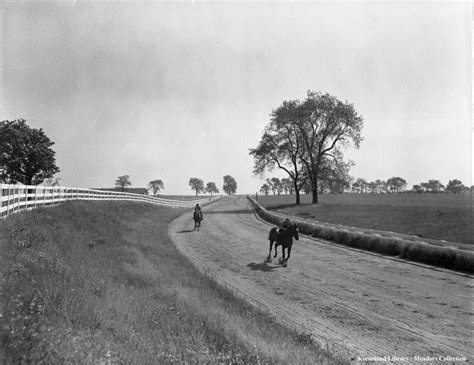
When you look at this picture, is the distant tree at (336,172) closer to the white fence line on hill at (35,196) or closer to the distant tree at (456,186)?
the white fence line on hill at (35,196)

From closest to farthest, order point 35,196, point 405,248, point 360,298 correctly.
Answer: point 360,298
point 405,248
point 35,196

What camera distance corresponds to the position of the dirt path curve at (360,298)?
6359 mm

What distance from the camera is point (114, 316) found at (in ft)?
18.3

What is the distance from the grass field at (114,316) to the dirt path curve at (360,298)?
1.09m

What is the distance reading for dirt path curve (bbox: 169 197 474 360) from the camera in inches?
250

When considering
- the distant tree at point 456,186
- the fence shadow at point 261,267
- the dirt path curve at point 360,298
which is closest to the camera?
the dirt path curve at point 360,298

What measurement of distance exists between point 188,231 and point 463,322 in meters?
20.1

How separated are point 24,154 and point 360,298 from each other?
47614 mm

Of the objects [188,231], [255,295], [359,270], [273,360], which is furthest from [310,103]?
[273,360]

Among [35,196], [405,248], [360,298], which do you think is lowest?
[360,298]

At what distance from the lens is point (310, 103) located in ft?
156

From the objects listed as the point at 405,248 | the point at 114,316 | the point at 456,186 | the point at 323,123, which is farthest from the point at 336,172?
the point at 456,186

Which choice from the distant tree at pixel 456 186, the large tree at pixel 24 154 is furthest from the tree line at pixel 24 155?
the distant tree at pixel 456 186

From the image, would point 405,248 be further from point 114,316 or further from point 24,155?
point 24,155
